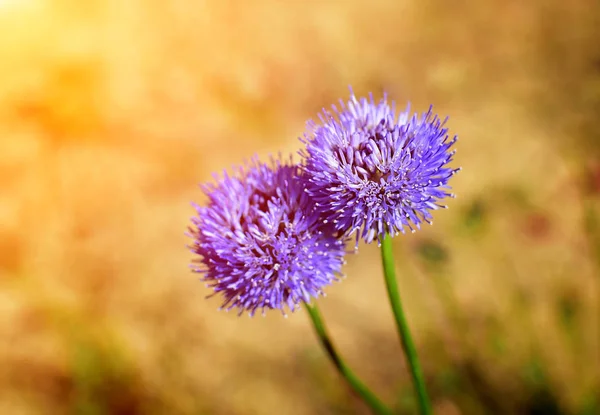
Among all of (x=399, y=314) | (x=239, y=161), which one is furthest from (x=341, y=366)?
(x=239, y=161)

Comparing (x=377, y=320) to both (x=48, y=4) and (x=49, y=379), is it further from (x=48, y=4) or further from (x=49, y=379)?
(x=48, y=4)

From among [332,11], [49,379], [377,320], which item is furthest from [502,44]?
[49,379]

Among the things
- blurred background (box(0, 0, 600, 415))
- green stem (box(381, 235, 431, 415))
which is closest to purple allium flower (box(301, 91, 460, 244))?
green stem (box(381, 235, 431, 415))

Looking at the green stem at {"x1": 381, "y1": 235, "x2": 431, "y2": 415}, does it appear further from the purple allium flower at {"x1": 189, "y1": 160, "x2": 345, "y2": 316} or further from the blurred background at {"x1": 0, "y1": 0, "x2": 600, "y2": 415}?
the blurred background at {"x1": 0, "y1": 0, "x2": 600, "y2": 415}

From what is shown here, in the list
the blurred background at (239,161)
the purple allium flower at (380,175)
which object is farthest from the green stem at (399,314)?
the blurred background at (239,161)

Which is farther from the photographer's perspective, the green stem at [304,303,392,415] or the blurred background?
the blurred background

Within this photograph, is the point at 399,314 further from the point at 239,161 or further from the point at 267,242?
the point at 239,161
